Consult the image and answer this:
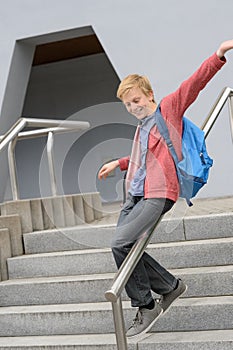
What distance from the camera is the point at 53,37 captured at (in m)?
8.91

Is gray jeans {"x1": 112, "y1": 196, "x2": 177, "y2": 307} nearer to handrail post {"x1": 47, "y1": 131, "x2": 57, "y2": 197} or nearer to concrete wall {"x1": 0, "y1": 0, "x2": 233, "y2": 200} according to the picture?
handrail post {"x1": 47, "y1": 131, "x2": 57, "y2": 197}

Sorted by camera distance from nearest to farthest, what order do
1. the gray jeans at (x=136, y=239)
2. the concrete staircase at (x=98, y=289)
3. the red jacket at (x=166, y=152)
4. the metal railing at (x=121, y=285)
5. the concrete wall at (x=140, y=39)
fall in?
the metal railing at (x=121, y=285), the red jacket at (x=166, y=152), the gray jeans at (x=136, y=239), the concrete staircase at (x=98, y=289), the concrete wall at (x=140, y=39)

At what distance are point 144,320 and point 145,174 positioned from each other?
2.77 feet

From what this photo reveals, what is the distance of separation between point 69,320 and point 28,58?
5112mm

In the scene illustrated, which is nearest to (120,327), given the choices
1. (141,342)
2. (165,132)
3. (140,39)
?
(141,342)

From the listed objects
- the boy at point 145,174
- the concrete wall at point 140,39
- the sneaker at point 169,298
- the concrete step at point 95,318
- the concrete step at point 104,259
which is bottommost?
the concrete step at point 95,318

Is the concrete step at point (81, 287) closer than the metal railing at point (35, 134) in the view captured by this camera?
Yes

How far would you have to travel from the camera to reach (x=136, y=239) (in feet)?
13.2

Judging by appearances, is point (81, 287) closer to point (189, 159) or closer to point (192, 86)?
point (189, 159)

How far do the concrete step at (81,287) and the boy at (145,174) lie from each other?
0.57 m

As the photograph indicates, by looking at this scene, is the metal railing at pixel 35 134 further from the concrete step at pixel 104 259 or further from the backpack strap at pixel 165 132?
the backpack strap at pixel 165 132

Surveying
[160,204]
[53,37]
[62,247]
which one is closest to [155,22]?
[53,37]

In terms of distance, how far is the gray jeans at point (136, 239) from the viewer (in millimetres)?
3984

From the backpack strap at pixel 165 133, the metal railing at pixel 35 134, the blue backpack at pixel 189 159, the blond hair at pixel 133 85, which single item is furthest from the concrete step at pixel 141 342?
the metal railing at pixel 35 134
